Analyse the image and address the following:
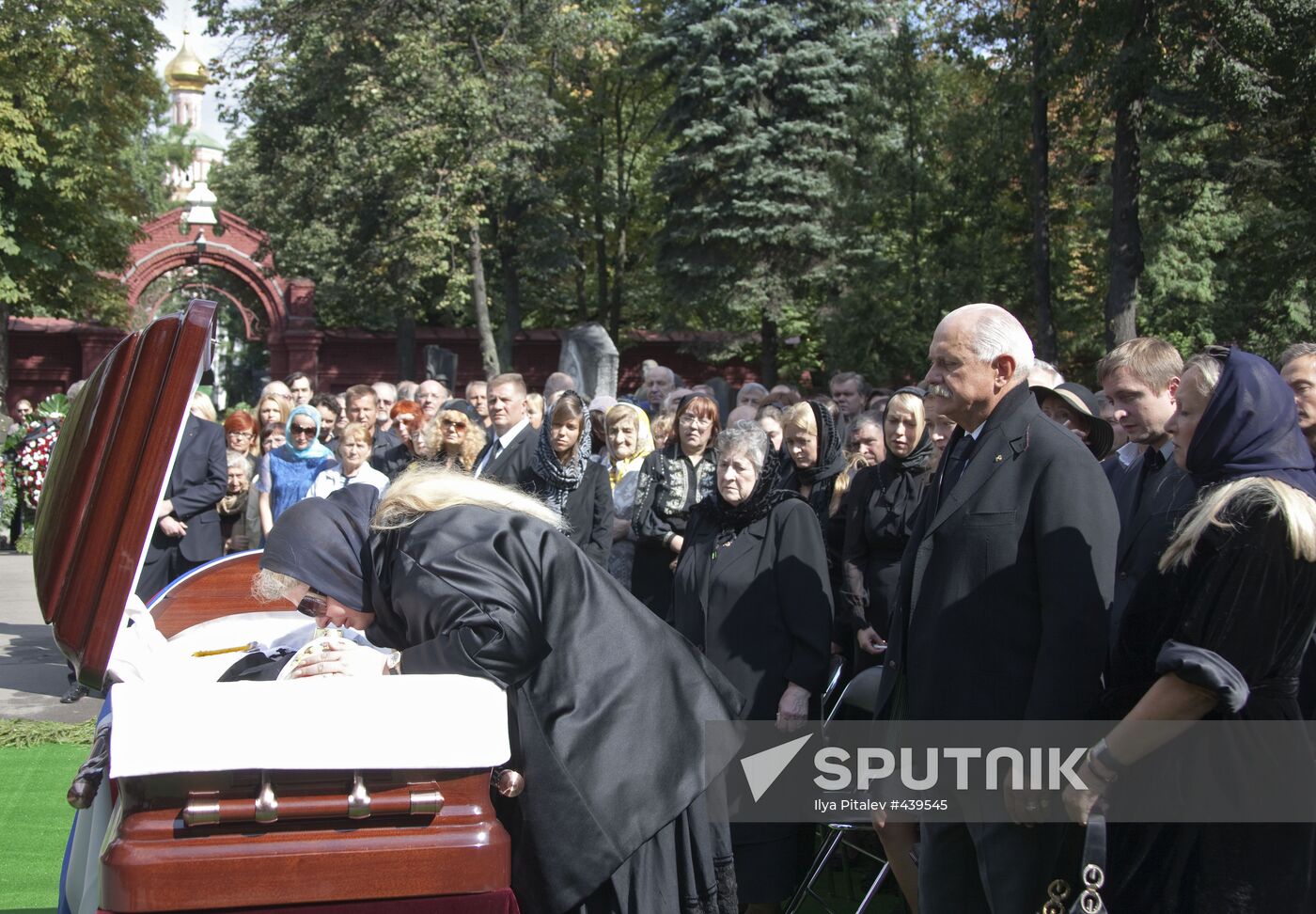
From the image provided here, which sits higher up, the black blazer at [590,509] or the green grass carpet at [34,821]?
the black blazer at [590,509]

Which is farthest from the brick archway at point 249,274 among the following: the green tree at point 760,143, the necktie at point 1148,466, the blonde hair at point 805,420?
the necktie at point 1148,466

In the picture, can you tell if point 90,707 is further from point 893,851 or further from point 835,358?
point 835,358

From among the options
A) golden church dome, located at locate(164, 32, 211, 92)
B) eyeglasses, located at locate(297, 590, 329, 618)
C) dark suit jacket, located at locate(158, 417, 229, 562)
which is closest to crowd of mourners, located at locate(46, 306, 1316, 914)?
eyeglasses, located at locate(297, 590, 329, 618)

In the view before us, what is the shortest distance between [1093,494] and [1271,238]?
15.3 meters

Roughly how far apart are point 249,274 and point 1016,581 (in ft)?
121

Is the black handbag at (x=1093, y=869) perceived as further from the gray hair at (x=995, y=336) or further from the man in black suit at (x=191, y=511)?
the man in black suit at (x=191, y=511)

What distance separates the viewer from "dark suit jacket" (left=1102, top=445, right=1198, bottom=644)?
3393 millimetres

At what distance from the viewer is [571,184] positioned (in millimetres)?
31594

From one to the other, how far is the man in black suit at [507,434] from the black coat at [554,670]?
359cm

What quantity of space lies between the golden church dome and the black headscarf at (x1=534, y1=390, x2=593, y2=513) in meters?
88.1

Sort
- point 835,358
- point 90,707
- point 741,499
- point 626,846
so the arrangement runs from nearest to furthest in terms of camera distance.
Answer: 1. point 626,846
2. point 741,499
3. point 90,707
4. point 835,358

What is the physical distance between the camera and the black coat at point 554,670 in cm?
297

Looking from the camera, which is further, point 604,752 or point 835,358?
point 835,358

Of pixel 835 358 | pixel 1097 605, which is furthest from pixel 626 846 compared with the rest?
pixel 835 358
